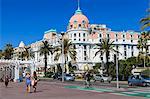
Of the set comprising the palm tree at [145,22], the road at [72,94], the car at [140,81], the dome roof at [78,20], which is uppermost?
the dome roof at [78,20]

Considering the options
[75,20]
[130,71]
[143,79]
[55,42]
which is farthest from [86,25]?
[143,79]

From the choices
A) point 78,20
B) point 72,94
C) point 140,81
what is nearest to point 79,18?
point 78,20

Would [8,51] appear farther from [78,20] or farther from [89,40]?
[89,40]

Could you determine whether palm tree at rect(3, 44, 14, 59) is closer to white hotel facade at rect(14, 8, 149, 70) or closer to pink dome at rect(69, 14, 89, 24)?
white hotel facade at rect(14, 8, 149, 70)

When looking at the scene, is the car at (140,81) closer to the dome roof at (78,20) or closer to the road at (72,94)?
the road at (72,94)

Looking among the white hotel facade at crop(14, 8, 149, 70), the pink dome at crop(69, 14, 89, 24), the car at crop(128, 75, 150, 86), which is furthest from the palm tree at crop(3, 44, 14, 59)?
the car at crop(128, 75, 150, 86)

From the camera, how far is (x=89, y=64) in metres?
121

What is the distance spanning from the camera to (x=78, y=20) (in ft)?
396

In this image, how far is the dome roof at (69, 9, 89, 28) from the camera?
12112 centimetres

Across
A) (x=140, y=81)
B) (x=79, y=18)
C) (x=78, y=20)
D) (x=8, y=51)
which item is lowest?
(x=140, y=81)

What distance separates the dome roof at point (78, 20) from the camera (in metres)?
121

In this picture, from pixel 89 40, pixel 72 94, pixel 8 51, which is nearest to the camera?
pixel 72 94

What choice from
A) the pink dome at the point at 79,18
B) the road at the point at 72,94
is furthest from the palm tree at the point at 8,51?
the road at the point at 72,94

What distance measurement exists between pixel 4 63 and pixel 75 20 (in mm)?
60569
